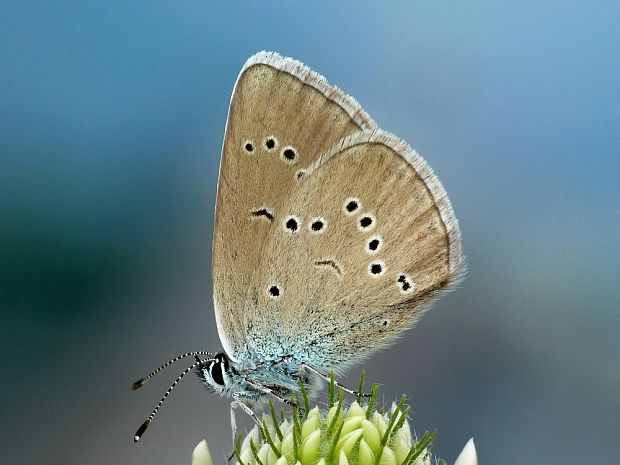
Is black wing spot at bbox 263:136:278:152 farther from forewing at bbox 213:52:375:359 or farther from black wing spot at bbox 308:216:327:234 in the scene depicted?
black wing spot at bbox 308:216:327:234

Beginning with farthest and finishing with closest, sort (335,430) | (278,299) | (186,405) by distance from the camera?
(186,405) < (278,299) < (335,430)

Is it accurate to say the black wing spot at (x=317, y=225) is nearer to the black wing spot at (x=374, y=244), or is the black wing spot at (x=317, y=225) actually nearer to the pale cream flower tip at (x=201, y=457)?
the black wing spot at (x=374, y=244)

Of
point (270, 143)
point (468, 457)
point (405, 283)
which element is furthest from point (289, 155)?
point (468, 457)

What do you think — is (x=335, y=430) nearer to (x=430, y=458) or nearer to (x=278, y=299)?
(x=430, y=458)

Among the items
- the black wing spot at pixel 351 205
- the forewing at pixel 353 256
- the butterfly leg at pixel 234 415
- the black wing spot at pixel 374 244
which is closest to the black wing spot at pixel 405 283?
the forewing at pixel 353 256

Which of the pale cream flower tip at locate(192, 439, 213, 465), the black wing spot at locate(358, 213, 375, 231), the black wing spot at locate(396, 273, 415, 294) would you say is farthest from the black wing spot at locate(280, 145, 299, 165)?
the pale cream flower tip at locate(192, 439, 213, 465)

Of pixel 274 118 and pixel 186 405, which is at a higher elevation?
pixel 186 405

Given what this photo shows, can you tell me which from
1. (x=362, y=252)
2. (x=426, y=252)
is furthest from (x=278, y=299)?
(x=426, y=252)

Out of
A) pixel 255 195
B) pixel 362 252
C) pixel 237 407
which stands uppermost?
pixel 255 195
